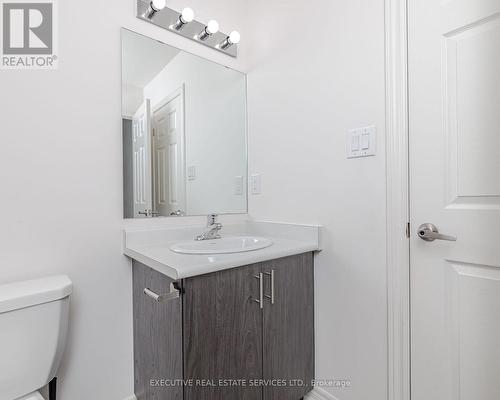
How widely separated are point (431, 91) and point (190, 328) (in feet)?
3.81

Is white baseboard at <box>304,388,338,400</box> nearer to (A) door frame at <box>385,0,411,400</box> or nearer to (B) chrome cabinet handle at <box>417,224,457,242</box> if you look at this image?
(A) door frame at <box>385,0,411,400</box>

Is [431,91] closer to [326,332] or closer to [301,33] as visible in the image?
[301,33]

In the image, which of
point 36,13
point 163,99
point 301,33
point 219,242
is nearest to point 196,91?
point 163,99

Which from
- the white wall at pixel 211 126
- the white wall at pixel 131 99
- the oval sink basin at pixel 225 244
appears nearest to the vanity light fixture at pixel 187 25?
the white wall at pixel 211 126

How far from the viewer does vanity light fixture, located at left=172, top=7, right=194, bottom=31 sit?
1368 millimetres

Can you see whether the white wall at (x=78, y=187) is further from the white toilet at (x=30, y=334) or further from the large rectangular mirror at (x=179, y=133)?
the white toilet at (x=30, y=334)

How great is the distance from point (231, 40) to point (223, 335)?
150 cm

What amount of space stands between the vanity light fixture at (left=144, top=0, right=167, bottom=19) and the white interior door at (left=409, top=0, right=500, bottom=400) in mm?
1060

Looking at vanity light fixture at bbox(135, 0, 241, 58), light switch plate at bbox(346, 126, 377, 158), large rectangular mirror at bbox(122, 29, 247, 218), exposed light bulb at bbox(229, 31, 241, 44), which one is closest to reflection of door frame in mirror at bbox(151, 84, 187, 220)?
large rectangular mirror at bbox(122, 29, 247, 218)

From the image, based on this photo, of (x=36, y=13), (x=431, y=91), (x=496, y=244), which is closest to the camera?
(x=496, y=244)

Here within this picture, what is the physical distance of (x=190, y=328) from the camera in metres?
0.91

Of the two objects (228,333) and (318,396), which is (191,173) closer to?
(228,333)

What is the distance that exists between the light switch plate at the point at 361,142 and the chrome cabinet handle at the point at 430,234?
0.34m

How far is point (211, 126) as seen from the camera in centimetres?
164
